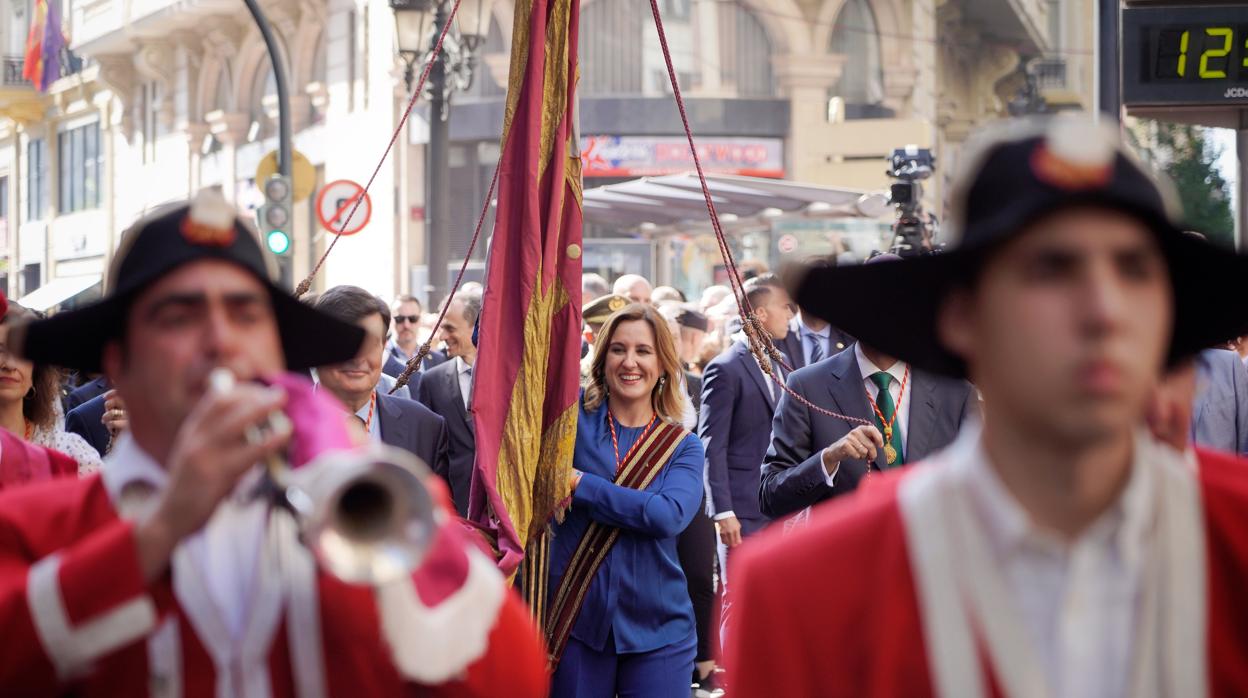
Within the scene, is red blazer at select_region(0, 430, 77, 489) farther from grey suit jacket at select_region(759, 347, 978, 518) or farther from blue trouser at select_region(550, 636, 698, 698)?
grey suit jacket at select_region(759, 347, 978, 518)

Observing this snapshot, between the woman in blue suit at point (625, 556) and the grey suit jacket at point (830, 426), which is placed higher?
the grey suit jacket at point (830, 426)

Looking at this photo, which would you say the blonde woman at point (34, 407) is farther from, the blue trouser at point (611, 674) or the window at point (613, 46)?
the window at point (613, 46)

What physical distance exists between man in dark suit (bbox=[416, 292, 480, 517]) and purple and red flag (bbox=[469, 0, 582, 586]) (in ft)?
3.65

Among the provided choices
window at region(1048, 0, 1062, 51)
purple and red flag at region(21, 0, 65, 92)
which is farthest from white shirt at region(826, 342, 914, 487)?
window at region(1048, 0, 1062, 51)

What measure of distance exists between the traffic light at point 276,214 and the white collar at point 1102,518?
14705mm

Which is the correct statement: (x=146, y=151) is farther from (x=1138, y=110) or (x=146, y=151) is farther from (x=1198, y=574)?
(x=1198, y=574)

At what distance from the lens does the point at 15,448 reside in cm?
458

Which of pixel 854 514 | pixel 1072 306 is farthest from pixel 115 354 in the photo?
pixel 1072 306

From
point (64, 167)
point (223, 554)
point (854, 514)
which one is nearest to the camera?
point (854, 514)

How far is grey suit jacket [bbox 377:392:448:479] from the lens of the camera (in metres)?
6.97

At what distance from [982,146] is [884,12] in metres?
30.8

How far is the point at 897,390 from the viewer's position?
674cm

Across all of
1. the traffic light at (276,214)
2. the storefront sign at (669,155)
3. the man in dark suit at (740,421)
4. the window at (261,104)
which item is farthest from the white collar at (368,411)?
the window at (261,104)

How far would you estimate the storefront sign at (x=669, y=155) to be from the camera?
31172 millimetres
